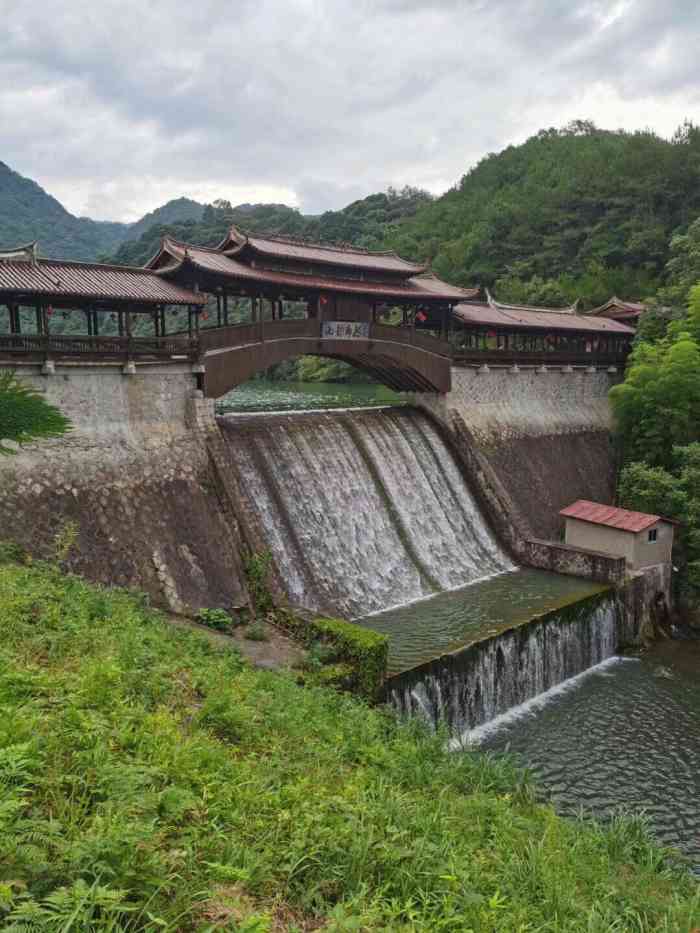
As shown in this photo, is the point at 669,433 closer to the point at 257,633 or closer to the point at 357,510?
the point at 357,510

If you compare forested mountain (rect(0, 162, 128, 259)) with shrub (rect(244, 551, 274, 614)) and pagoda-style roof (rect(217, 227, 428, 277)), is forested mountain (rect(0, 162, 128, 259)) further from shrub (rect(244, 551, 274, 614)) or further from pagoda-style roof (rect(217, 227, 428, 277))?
shrub (rect(244, 551, 274, 614))

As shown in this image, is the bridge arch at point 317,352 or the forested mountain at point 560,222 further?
the forested mountain at point 560,222

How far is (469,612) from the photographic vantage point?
19797mm

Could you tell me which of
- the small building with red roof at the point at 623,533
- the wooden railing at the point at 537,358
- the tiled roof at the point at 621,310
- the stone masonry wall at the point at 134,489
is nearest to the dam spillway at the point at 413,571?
the stone masonry wall at the point at 134,489

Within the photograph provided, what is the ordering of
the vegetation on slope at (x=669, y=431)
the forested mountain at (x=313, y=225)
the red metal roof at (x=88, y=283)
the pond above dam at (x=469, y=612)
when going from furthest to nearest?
1. the forested mountain at (x=313, y=225)
2. the vegetation on slope at (x=669, y=431)
3. the pond above dam at (x=469, y=612)
4. the red metal roof at (x=88, y=283)

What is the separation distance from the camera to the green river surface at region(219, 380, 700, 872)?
44.9 ft

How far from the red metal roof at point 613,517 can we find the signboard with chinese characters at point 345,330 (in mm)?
10092

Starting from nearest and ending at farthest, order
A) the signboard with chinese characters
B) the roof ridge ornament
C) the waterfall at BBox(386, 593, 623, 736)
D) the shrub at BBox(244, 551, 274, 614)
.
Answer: the waterfall at BBox(386, 593, 623, 736) → the roof ridge ornament → the shrub at BBox(244, 551, 274, 614) → the signboard with chinese characters

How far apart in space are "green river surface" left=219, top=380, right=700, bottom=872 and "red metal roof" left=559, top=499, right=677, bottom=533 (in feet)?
7.94

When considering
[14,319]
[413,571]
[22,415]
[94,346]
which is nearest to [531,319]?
[413,571]

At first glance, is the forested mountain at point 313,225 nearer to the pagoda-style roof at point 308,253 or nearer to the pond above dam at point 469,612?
the pagoda-style roof at point 308,253

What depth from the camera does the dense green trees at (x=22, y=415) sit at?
15.9 m

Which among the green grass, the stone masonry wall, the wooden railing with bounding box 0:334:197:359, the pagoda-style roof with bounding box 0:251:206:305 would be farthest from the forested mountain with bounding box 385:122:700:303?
the green grass

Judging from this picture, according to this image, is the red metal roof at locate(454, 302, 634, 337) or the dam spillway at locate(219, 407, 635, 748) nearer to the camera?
the dam spillway at locate(219, 407, 635, 748)
